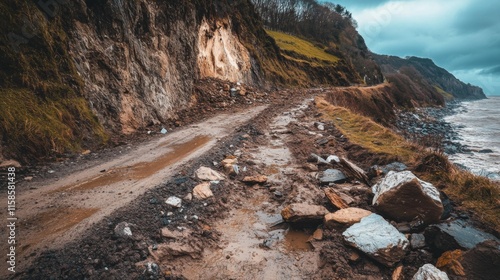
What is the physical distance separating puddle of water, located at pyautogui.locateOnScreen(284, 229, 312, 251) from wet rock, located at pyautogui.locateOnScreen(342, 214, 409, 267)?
30.3 inches

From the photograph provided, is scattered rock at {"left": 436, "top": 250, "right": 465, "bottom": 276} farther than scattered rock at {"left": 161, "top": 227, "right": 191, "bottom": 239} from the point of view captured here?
No

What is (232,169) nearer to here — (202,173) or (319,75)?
(202,173)

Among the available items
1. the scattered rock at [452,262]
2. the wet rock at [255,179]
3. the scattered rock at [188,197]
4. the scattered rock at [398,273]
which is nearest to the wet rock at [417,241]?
the scattered rock at [452,262]

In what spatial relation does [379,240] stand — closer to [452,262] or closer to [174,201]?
[452,262]

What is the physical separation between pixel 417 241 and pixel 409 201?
0.82m

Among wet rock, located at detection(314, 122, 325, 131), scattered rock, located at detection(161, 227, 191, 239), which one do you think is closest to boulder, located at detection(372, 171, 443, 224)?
scattered rock, located at detection(161, 227, 191, 239)

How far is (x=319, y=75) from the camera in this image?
167ft

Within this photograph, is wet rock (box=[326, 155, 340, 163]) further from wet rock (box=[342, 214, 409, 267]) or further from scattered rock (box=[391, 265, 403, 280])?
scattered rock (box=[391, 265, 403, 280])

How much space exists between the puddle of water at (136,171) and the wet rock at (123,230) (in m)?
2.33

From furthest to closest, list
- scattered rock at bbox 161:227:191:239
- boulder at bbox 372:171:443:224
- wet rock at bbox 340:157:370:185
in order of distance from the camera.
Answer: wet rock at bbox 340:157:370:185 → boulder at bbox 372:171:443:224 → scattered rock at bbox 161:227:191:239

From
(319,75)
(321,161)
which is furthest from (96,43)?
(319,75)

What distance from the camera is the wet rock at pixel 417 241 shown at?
4562 millimetres

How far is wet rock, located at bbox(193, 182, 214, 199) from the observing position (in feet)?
21.0

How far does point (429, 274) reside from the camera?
3812 mm
